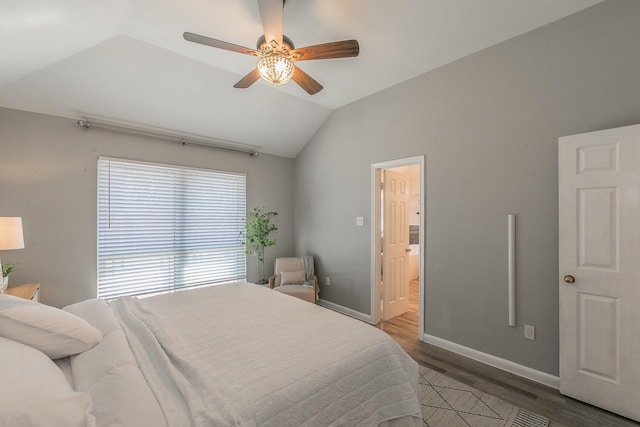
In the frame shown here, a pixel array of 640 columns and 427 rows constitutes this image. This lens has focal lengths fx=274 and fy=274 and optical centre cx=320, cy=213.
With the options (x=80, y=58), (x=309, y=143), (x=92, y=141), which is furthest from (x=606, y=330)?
(x=92, y=141)

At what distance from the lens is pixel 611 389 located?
1.96 metres

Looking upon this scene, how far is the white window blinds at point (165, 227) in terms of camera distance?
131 inches

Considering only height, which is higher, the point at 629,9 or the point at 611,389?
the point at 629,9

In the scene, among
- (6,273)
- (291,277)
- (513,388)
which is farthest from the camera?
(291,277)

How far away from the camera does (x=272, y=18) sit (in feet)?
5.77

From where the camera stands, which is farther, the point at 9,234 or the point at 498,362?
the point at 498,362

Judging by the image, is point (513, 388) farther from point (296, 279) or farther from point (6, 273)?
point (6, 273)

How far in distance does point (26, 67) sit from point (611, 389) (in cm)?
542

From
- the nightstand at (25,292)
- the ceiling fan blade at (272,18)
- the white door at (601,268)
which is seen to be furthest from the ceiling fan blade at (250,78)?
the nightstand at (25,292)

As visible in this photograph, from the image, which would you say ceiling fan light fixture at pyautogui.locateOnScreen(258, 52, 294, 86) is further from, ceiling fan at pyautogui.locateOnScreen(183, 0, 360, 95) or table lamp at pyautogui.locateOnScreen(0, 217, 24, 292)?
table lamp at pyautogui.locateOnScreen(0, 217, 24, 292)

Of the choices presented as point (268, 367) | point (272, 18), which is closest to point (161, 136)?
point (272, 18)

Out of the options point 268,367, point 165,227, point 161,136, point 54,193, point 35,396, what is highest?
point 161,136

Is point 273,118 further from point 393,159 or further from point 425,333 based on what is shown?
point 425,333

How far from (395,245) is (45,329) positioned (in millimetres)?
3533
